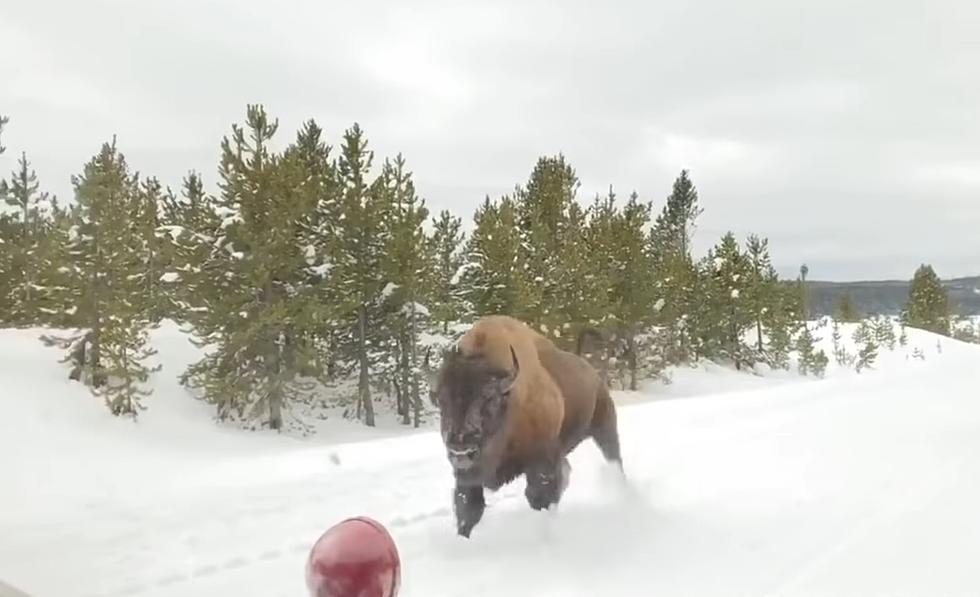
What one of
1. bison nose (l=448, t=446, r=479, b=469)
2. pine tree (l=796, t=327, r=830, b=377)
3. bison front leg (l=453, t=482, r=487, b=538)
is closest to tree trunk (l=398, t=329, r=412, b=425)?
bison front leg (l=453, t=482, r=487, b=538)

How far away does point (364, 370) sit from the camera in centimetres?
2308

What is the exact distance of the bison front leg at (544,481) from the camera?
597cm

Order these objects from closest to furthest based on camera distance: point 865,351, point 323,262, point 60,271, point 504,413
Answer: point 504,413 < point 60,271 < point 323,262 < point 865,351

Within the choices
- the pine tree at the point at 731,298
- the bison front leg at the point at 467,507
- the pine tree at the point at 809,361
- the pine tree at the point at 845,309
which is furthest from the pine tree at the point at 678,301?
the pine tree at the point at 845,309

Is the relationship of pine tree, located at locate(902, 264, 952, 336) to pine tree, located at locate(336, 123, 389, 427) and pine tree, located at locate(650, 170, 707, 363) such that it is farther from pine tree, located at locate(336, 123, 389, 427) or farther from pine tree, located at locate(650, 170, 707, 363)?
pine tree, located at locate(336, 123, 389, 427)

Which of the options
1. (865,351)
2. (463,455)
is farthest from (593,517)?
(865,351)

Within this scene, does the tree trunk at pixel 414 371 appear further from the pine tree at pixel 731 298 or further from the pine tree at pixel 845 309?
the pine tree at pixel 845 309

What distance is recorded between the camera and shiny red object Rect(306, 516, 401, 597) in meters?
1.56

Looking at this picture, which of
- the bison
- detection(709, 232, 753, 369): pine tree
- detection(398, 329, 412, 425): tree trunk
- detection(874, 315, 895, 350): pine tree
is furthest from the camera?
detection(874, 315, 895, 350): pine tree

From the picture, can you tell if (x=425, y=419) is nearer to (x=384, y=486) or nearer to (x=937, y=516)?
(x=384, y=486)

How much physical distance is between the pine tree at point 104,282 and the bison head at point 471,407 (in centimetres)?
1446

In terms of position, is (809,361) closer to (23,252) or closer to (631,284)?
(631,284)

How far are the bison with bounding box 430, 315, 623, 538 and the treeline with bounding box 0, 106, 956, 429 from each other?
30.5ft

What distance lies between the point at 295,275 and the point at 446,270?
4708 mm
